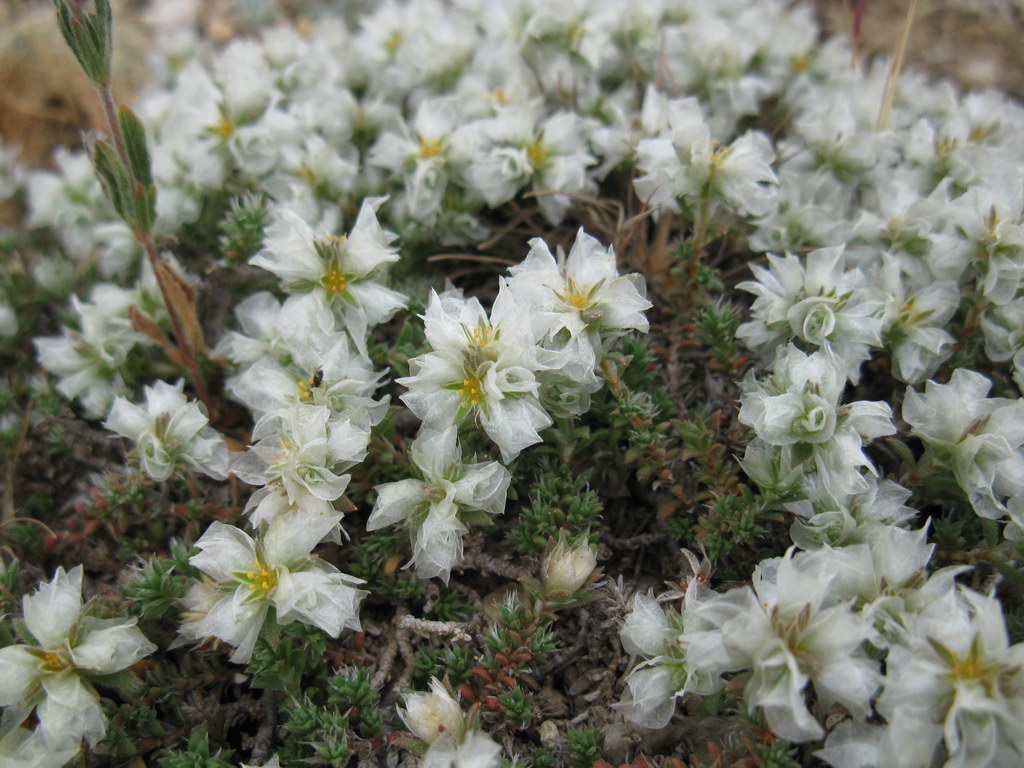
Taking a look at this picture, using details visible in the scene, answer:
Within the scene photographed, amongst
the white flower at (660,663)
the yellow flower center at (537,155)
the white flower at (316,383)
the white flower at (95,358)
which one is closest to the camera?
the white flower at (660,663)

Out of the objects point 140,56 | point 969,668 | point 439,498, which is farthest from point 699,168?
point 140,56

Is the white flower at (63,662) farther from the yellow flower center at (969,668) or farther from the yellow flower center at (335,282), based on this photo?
the yellow flower center at (969,668)

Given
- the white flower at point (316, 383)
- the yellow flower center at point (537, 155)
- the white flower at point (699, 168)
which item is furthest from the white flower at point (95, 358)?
→ the white flower at point (699, 168)

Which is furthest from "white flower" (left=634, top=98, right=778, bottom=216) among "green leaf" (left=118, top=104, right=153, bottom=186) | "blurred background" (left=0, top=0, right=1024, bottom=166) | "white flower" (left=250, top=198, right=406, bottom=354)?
"blurred background" (left=0, top=0, right=1024, bottom=166)

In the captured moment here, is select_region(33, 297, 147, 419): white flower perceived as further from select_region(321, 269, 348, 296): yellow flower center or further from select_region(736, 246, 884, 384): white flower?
select_region(736, 246, 884, 384): white flower

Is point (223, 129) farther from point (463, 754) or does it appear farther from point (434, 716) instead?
point (463, 754)

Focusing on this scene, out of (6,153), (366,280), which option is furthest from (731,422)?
(6,153)

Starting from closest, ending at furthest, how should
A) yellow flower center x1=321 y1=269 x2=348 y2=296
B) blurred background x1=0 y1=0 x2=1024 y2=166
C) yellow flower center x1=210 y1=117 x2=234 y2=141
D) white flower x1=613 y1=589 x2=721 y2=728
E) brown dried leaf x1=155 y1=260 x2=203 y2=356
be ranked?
1. white flower x1=613 y1=589 x2=721 y2=728
2. yellow flower center x1=321 y1=269 x2=348 y2=296
3. brown dried leaf x1=155 y1=260 x2=203 y2=356
4. yellow flower center x1=210 y1=117 x2=234 y2=141
5. blurred background x1=0 y1=0 x2=1024 y2=166

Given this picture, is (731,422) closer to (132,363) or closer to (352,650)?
(352,650)
